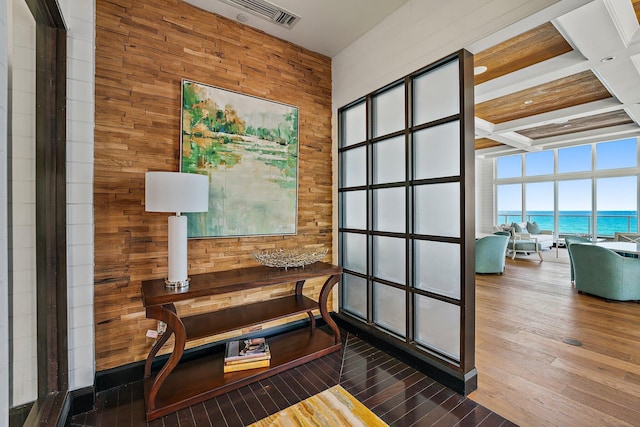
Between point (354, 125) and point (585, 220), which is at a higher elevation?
point (354, 125)

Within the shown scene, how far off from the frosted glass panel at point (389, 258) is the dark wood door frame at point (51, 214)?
7.88 feet

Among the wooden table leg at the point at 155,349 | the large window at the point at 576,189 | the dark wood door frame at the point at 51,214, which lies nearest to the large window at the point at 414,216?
the wooden table leg at the point at 155,349

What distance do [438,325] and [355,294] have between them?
993 millimetres

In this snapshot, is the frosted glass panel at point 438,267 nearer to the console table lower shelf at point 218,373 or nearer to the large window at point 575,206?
the console table lower shelf at point 218,373

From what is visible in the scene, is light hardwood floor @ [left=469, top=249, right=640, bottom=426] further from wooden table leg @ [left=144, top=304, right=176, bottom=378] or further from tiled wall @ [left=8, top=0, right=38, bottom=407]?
tiled wall @ [left=8, top=0, right=38, bottom=407]

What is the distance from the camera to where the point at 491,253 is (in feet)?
18.1

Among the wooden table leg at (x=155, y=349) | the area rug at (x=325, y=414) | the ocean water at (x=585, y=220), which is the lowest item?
the area rug at (x=325, y=414)

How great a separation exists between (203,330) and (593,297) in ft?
17.3

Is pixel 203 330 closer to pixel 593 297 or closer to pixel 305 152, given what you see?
pixel 305 152

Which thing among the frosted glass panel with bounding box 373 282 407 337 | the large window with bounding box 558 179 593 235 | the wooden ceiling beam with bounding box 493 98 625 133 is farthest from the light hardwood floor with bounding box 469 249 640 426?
the large window with bounding box 558 179 593 235

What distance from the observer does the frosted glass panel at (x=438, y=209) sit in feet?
7.00

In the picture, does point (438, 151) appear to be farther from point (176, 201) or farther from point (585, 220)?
point (585, 220)

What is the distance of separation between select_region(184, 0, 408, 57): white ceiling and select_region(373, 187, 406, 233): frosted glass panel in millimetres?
1579

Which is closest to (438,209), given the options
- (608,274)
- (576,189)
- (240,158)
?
(240,158)
